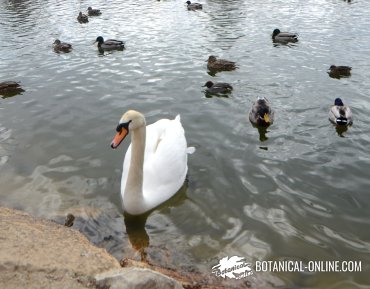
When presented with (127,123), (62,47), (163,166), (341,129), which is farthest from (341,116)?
(62,47)

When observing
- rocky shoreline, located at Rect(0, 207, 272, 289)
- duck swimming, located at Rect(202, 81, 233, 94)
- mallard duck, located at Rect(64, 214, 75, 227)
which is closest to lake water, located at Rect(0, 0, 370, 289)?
mallard duck, located at Rect(64, 214, 75, 227)

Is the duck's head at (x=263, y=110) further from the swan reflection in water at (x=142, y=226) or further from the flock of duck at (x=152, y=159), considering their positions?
the swan reflection in water at (x=142, y=226)

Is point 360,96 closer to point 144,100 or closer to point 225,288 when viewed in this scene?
point 144,100

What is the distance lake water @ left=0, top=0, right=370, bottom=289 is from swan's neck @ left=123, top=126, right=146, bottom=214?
532 millimetres

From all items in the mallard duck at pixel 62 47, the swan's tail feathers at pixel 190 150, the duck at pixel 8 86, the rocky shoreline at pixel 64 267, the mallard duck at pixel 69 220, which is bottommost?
the mallard duck at pixel 62 47

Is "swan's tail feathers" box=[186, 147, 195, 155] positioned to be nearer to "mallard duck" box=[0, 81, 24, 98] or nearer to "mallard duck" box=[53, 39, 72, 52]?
"mallard duck" box=[0, 81, 24, 98]

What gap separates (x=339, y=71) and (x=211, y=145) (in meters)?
6.65

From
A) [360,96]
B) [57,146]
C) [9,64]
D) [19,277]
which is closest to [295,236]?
[19,277]

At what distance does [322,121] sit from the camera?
444 inches

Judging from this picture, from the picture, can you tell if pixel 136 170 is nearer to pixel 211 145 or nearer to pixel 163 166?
pixel 163 166

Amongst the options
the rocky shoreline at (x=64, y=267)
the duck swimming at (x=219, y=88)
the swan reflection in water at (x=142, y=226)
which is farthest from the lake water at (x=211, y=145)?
the rocky shoreline at (x=64, y=267)

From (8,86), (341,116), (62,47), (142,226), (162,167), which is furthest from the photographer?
(62,47)

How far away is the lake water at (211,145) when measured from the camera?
7062 mm

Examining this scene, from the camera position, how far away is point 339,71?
14.3 metres
